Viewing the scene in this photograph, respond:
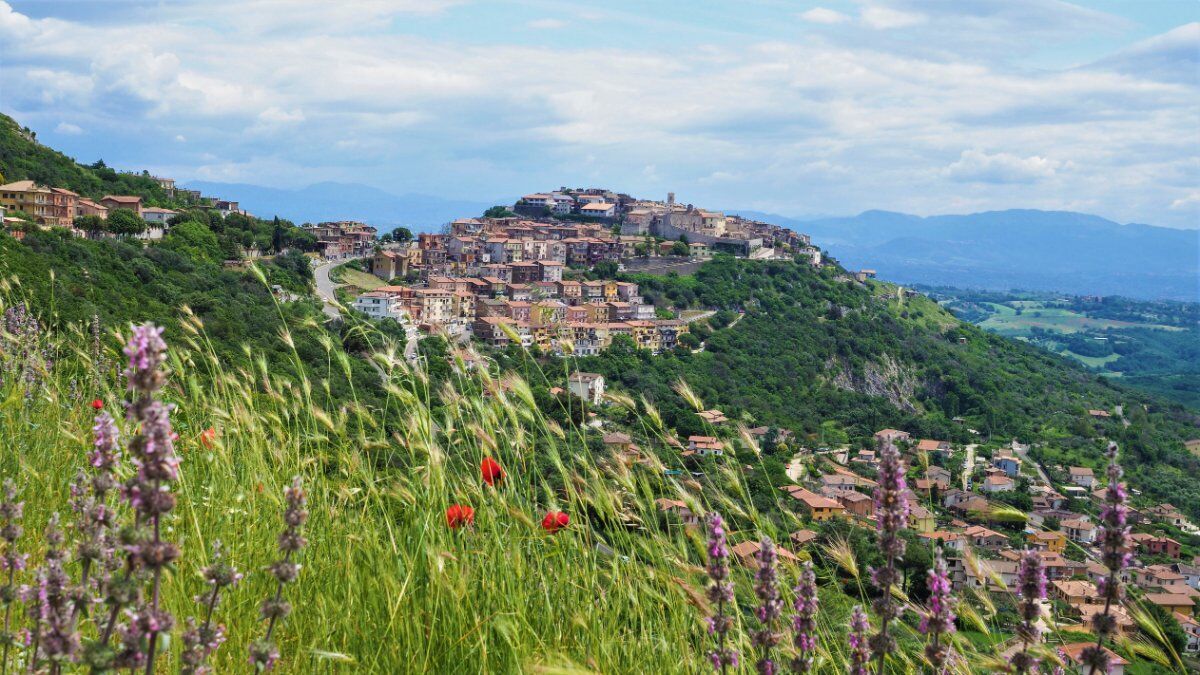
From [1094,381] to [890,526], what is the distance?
7450 centimetres

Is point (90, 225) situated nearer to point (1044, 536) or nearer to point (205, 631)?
point (1044, 536)

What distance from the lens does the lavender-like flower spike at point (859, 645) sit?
1.87m

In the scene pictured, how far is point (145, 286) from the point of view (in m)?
22.4

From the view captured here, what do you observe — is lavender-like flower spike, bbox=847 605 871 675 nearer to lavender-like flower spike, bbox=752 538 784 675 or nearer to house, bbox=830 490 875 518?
lavender-like flower spike, bbox=752 538 784 675

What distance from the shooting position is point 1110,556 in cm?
166

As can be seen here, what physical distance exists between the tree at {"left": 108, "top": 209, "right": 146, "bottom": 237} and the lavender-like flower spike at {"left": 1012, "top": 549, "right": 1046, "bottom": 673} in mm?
38361

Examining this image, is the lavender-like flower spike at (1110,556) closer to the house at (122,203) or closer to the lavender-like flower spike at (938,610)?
the lavender-like flower spike at (938,610)

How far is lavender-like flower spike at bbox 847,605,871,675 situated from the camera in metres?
1.87

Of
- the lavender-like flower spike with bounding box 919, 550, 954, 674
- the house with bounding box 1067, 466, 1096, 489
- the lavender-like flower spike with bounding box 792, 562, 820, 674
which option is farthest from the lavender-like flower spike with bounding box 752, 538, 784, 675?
the house with bounding box 1067, 466, 1096, 489

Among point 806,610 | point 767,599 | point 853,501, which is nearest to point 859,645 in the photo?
point 806,610

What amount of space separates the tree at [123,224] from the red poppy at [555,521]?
3710cm

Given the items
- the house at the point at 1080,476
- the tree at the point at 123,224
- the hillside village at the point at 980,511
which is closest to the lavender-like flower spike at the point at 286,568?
the hillside village at the point at 980,511

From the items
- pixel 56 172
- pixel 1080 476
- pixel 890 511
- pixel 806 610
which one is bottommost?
pixel 1080 476

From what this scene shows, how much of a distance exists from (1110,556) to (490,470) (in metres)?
1.68
